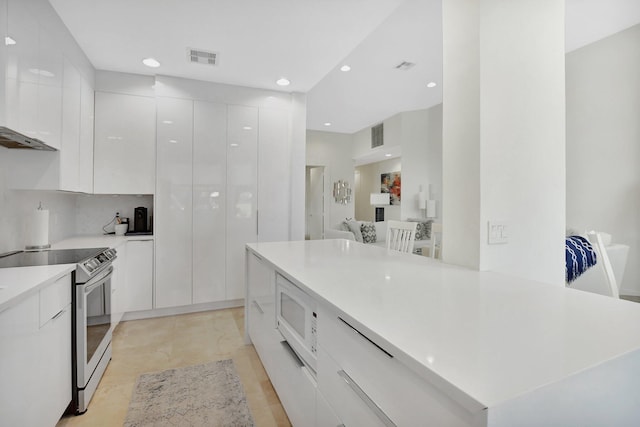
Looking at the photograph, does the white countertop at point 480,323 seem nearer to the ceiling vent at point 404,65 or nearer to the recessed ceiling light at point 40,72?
the recessed ceiling light at point 40,72

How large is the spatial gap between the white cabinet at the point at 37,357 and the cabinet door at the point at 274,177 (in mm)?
2209

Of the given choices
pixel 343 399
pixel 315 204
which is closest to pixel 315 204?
pixel 315 204

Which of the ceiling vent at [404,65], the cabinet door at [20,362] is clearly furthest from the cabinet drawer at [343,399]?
the ceiling vent at [404,65]

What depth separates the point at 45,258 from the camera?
1896 millimetres

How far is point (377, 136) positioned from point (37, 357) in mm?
6512

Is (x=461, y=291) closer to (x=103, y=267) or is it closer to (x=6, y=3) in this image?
(x=103, y=267)

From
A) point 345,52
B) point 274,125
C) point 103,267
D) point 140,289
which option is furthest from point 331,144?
point 103,267

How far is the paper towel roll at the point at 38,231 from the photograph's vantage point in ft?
7.38

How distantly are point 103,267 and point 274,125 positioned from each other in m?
2.39

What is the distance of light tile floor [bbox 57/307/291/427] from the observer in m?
1.80

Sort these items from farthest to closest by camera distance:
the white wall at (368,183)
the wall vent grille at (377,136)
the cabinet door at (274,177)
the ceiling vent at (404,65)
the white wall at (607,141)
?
the white wall at (368,183)
the wall vent grille at (377,136)
the ceiling vent at (404,65)
the cabinet door at (274,177)
the white wall at (607,141)

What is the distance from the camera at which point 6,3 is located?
1.64 metres

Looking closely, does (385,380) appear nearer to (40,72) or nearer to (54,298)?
(54,298)

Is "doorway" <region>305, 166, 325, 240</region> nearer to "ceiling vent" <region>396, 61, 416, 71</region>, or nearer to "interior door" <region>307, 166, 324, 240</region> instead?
"interior door" <region>307, 166, 324, 240</region>
